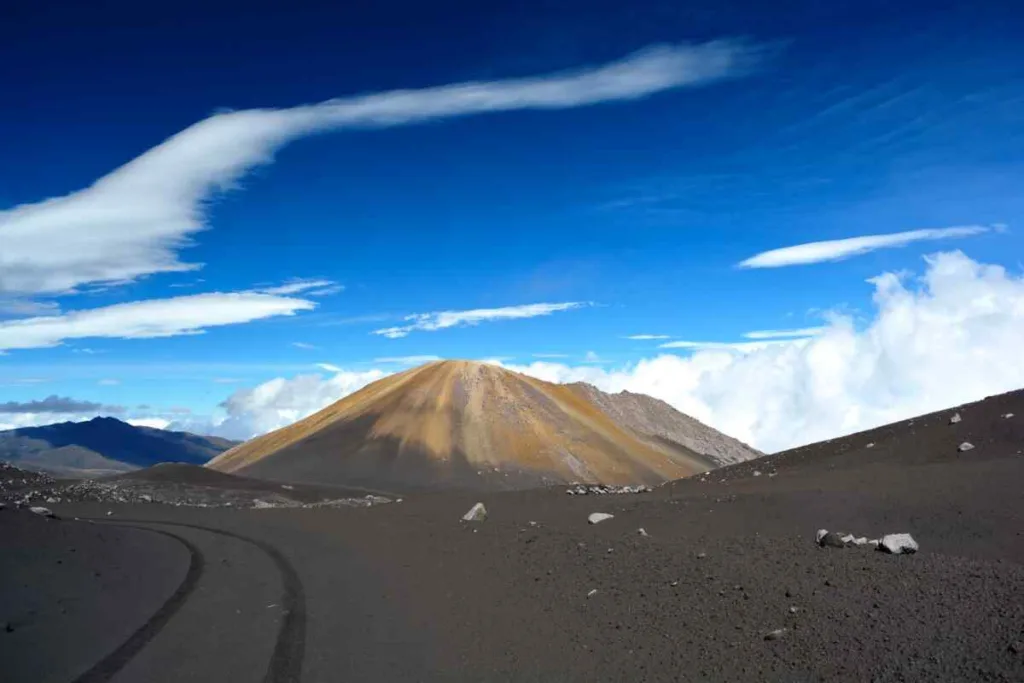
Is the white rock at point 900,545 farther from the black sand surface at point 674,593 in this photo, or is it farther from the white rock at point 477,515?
the white rock at point 477,515

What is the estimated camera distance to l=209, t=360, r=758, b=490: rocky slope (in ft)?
378

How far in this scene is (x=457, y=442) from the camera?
419 ft

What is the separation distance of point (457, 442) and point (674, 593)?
116m

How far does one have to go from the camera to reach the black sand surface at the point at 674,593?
9.95 m

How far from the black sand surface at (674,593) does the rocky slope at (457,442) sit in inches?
3435

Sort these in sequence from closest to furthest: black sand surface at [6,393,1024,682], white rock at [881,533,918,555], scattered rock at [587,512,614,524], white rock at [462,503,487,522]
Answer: black sand surface at [6,393,1024,682] < white rock at [881,533,918,555] < scattered rock at [587,512,614,524] < white rock at [462,503,487,522]

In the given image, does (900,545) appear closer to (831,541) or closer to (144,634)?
(831,541)

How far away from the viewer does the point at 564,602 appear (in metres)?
15.0

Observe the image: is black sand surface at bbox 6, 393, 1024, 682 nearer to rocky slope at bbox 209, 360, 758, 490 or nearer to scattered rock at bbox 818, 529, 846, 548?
scattered rock at bbox 818, 529, 846, 548

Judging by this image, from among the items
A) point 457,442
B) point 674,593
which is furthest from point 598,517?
point 457,442

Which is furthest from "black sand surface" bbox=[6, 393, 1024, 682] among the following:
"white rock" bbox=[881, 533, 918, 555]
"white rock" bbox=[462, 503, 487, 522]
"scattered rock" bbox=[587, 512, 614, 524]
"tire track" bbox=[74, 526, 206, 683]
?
"white rock" bbox=[462, 503, 487, 522]

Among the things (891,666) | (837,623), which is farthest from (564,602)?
(891,666)

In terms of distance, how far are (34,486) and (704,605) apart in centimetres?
6210

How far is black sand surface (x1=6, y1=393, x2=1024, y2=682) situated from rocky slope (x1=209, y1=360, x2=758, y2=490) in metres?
87.2
